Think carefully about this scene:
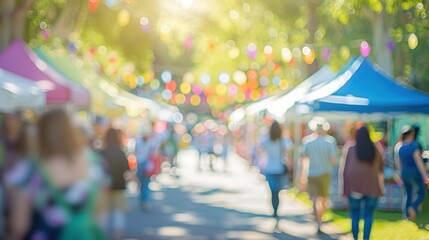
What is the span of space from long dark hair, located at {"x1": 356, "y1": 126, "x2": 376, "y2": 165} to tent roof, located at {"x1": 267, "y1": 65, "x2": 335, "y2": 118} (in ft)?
17.6

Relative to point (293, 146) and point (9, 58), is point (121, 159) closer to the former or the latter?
point (9, 58)

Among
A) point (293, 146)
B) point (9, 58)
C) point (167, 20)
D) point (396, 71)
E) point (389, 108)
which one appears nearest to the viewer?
point (389, 108)

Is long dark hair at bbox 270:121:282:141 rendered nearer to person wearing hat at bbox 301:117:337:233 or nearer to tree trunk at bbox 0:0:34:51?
person wearing hat at bbox 301:117:337:233

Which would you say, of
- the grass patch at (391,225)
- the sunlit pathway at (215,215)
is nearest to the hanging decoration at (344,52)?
→ the sunlit pathway at (215,215)

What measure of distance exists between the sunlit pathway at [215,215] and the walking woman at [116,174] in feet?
6.86

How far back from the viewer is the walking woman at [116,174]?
400 inches

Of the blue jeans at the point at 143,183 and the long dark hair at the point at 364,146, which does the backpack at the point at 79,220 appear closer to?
the long dark hair at the point at 364,146

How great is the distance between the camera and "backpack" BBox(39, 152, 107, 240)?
5906 millimetres

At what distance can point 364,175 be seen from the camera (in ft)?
36.3

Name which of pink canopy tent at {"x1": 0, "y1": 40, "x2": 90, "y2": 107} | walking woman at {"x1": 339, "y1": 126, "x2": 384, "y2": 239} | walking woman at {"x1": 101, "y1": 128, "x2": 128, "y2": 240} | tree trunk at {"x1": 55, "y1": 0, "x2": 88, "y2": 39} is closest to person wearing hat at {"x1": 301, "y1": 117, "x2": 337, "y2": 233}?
walking woman at {"x1": 339, "y1": 126, "x2": 384, "y2": 239}

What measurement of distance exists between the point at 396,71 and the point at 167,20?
10.1 m

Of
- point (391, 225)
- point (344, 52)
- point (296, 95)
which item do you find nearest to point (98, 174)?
point (391, 225)

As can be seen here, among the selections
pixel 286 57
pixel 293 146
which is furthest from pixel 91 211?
pixel 286 57

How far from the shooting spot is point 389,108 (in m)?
15.1
